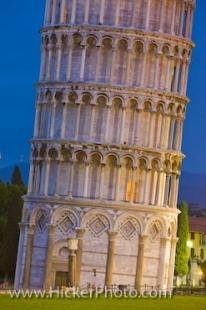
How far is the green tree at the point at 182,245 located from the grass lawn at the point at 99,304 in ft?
180

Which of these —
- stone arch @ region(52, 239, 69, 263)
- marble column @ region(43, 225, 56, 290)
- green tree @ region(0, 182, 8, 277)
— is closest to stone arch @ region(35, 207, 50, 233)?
marble column @ region(43, 225, 56, 290)

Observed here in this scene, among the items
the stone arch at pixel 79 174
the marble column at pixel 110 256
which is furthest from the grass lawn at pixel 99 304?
the stone arch at pixel 79 174

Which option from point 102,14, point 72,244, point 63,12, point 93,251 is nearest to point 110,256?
point 93,251

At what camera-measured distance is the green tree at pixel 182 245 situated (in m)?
132

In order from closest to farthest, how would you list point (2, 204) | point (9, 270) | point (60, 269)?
point (60, 269) < point (9, 270) < point (2, 204)

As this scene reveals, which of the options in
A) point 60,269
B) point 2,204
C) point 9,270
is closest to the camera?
point 60,269

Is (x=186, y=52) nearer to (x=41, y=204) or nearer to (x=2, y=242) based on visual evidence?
(x=41, y=204)

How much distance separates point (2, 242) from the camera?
111 meters

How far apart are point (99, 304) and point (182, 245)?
65.5m

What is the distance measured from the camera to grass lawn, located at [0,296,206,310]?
6319 cm

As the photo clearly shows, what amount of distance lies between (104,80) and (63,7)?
619cm

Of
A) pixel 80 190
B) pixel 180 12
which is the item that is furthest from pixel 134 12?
pixel 80 190

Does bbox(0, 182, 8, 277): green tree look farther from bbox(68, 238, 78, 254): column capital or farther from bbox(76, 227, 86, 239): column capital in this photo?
bbox(68, 238, 78, 254): column capital

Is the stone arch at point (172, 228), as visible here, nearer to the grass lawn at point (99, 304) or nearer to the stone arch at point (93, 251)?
the stone arch at point (93, 251)
